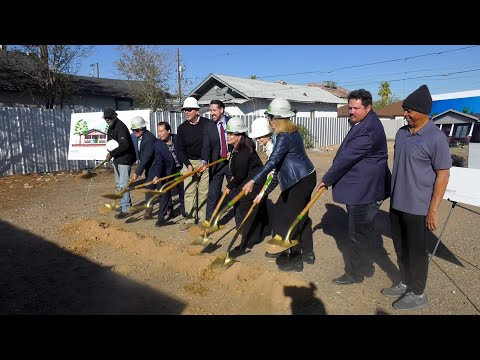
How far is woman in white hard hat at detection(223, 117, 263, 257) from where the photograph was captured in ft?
15.4

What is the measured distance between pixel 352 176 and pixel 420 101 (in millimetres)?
906

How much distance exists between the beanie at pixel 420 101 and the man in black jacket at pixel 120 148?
15.5 feet

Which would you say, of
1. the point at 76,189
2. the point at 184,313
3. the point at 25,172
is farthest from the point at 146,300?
the point at 25,172

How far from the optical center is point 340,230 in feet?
18.5

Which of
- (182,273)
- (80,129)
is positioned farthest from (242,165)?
(80,129)

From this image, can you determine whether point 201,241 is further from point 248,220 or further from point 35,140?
point 35,140

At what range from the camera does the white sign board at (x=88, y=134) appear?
9516mm

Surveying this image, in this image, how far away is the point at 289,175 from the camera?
4059mm

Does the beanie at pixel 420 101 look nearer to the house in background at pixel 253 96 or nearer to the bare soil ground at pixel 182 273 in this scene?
the bare soil ground at pixel 182 273

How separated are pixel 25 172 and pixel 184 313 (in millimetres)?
10399

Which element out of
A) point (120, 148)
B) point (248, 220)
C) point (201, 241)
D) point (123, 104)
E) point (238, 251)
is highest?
point (123, 104)

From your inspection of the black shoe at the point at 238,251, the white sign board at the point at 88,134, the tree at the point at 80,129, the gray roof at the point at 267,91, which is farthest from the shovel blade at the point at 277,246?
the gray roof at the point at 267,91

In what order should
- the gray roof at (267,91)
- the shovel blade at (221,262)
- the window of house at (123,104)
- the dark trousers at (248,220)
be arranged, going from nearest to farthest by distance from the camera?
1. the shovel blade at (221,262)
2. the dark trousers at (248,220)
3. the window of house at (123,104)
4. the gray roof at (267,91)

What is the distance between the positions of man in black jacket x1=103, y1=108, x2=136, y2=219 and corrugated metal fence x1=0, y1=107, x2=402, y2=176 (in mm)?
6622
